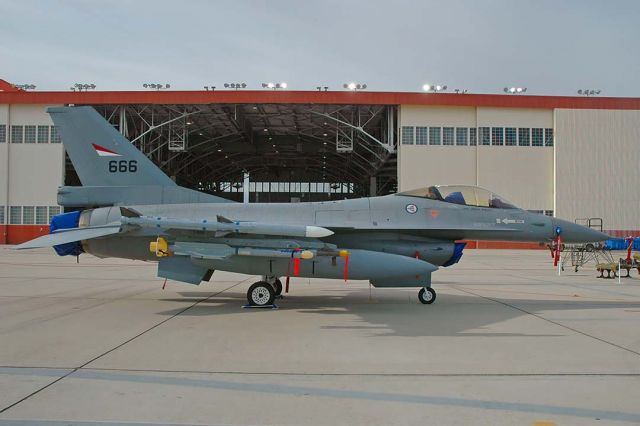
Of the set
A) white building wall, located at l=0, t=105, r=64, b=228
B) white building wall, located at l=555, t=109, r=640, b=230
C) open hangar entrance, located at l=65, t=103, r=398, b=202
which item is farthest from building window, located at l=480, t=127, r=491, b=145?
white building wall, located at l=0, t=105, r=64, b=228

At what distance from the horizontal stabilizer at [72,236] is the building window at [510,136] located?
96.5 ft

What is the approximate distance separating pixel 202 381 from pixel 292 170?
212 ft

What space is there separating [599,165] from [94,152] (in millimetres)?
32753

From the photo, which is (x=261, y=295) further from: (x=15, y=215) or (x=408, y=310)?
(x=15, y=215)

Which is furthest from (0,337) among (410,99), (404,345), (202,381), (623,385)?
(410,99)

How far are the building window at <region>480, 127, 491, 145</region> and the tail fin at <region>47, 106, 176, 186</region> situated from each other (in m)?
27.0

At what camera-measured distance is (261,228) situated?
8352 millimetres

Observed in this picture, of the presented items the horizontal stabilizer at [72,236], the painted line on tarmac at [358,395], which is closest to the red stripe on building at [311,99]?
the horizontal stabilizer at [72,236]

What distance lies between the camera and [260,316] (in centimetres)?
830

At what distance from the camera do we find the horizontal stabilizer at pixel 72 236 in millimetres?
8633

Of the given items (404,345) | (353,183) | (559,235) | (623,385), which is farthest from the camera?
(353,183)

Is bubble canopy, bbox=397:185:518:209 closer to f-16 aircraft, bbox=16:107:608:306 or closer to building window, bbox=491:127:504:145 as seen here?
f-16 aircraft, bbox=16:107:608:306

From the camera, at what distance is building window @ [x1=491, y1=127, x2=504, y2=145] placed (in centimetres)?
3272

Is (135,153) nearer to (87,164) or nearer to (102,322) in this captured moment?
(87,164)
